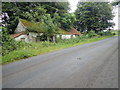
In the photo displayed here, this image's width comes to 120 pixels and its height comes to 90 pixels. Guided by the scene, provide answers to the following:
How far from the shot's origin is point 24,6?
2603 centimetres

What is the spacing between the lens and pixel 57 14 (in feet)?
81.1

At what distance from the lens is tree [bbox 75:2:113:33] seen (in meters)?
32.9

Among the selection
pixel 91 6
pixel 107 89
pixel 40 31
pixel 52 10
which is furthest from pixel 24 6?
pixel 107 89

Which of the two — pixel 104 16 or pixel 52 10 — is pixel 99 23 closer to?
pixel 104 16

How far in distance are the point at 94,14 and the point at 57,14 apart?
51.2ft

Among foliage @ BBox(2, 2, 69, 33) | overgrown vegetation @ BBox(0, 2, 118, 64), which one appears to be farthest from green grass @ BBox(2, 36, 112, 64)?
foliage @ BBox(2, 2, 69, 33)

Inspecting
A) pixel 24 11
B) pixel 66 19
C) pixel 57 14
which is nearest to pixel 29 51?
pixel 57 14

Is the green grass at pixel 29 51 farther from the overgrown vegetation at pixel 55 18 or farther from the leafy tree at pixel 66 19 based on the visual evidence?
the leafy tree at pixel 66 19

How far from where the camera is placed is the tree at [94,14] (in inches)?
1297

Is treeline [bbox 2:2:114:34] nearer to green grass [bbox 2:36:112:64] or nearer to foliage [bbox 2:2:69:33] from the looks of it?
foliage [bbox 2:2:69:33]

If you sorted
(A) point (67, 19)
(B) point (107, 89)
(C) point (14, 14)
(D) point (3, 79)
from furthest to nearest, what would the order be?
(A) point (67, 19) < (C) point (14, 14) < (D) point (3, 79) < (B) point (107, 89)

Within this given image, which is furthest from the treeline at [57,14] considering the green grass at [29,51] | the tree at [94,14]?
the green grass at [29,51]

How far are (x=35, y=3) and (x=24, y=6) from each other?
302 centimetres

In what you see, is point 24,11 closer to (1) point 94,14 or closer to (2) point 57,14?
(2) point 57,14
